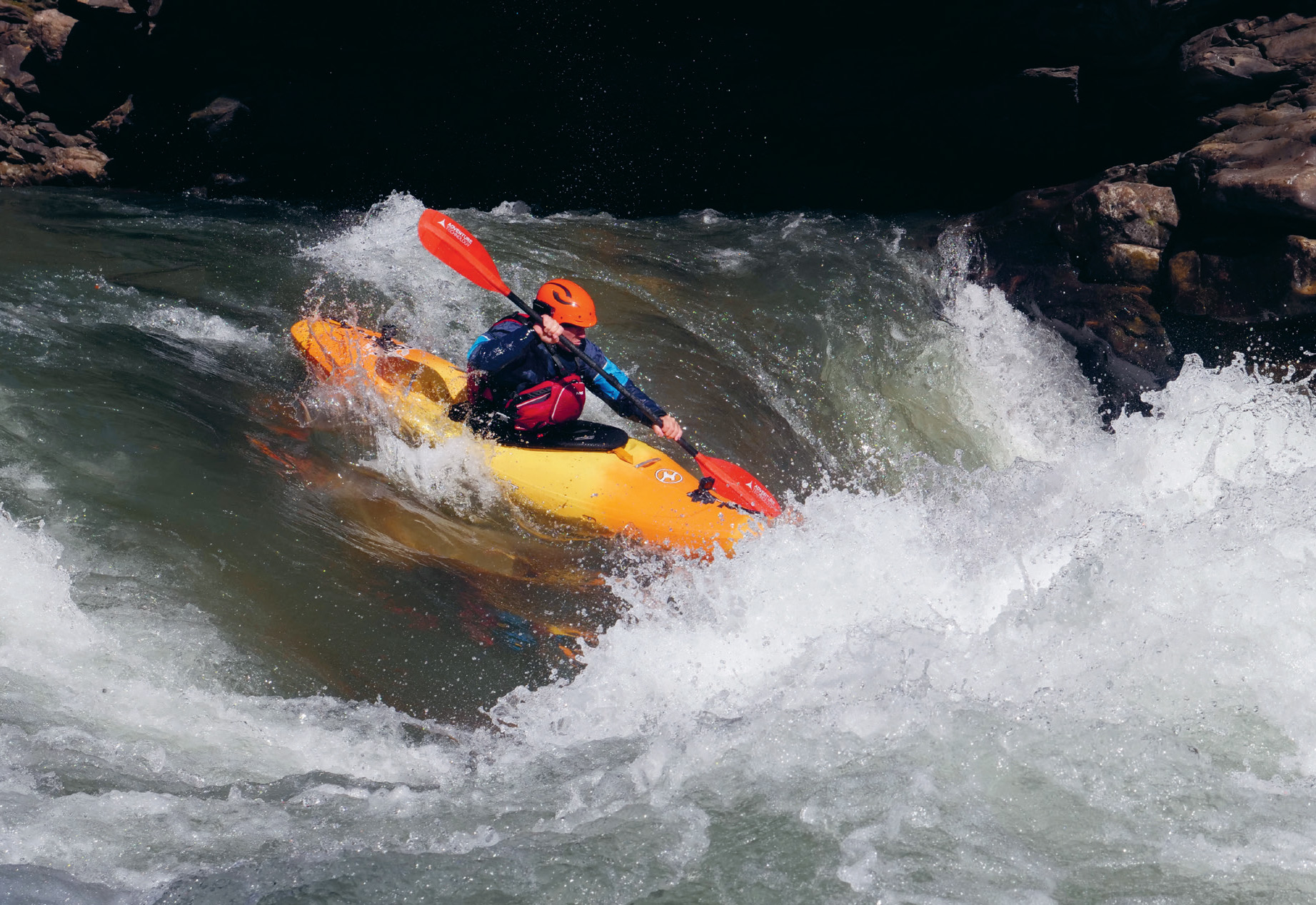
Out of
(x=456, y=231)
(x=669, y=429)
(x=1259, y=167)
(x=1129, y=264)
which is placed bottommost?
(x=669, y=429)

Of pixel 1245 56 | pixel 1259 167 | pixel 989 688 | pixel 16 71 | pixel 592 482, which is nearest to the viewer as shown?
pixel 989 688

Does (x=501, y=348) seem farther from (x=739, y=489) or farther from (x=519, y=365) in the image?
(x=739, y=489)

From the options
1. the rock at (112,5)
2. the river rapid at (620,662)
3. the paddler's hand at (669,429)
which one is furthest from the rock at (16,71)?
the paddler's hand at (669,429)

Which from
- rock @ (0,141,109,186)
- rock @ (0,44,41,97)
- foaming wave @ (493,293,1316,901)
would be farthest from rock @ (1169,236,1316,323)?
rock @ (0,44,41,97)

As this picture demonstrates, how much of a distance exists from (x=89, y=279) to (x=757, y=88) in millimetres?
5570

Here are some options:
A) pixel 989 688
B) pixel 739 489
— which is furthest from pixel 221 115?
pixel 989 688

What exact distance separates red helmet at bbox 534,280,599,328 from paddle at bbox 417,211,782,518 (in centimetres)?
11

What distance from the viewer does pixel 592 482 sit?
185 inches

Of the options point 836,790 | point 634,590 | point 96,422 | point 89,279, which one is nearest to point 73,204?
point 89,279

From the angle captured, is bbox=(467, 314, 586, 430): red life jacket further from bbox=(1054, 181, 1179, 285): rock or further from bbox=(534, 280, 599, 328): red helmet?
bbox=(1054, 181, 1179, 285): rock

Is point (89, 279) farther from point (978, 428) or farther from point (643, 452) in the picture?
point (978, 428)

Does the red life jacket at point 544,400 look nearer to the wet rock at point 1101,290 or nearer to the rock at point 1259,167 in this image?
the wet rock at point 1101,290

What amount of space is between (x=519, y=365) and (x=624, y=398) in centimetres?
58

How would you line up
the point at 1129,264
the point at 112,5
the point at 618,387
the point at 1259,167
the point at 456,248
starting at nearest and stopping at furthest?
the point at 618,387, the point at 456,248, the point at 1259,167, the point at 1129,264, the point at 112,5
